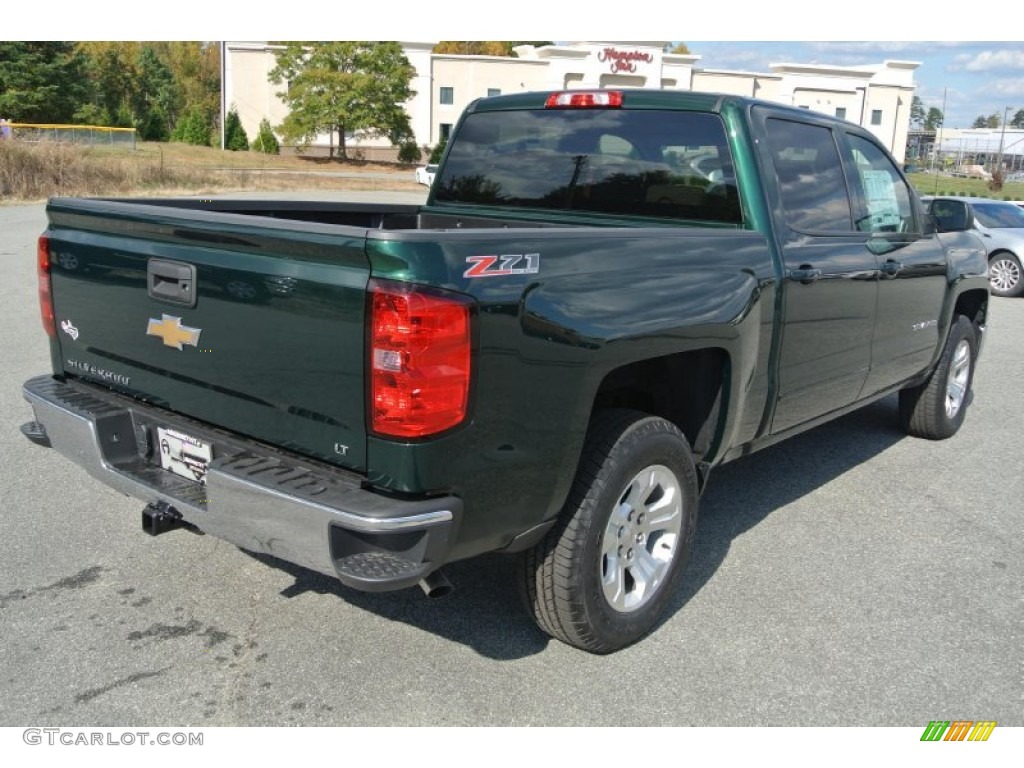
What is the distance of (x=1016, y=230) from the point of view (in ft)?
48.5

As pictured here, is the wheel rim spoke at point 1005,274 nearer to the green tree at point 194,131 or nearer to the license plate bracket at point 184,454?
the license plate bracket at point 184,454

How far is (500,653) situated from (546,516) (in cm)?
71

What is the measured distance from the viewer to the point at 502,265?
2678mm

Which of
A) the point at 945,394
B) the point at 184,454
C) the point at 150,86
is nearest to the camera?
the point at 184,454

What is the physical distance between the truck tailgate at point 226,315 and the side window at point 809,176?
7.16 ft

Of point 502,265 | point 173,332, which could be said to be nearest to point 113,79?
point 173,332

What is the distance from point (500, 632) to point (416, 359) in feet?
4.70

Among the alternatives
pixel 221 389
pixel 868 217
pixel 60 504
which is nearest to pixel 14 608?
pixel 60 504

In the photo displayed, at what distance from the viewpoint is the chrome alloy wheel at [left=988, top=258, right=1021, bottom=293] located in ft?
48.5

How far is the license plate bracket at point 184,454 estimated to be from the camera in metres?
3.09

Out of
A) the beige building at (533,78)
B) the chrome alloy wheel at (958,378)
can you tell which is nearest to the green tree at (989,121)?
the beige building at (533,78)

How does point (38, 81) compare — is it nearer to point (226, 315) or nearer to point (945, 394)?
point (945, 394)

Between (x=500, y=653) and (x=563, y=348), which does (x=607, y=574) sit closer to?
(x=500, y=653)

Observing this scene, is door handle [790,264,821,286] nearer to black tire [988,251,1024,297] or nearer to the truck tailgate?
the truck tailgate
